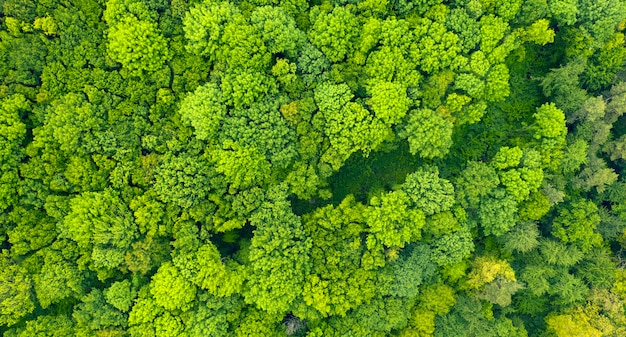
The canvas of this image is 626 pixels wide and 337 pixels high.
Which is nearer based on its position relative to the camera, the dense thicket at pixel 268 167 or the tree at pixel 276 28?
the tree at pixel 276 28

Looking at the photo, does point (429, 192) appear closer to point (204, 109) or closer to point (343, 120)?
point (343, 120)

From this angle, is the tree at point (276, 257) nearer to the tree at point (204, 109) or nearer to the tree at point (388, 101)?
the tree at point (204, 109)

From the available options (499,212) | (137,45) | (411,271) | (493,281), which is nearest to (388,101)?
(499,212)

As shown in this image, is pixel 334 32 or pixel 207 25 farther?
pixel 334 32

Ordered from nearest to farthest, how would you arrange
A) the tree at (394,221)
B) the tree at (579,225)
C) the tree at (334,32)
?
the tree at (334,32), the tree at (394,221), the tree at (579,225)

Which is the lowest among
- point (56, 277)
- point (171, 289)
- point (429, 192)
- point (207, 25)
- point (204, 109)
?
point (171, 289)

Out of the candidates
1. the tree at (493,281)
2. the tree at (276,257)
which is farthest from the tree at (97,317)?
the tree at (493,281)

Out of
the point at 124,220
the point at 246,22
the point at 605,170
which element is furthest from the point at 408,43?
the point at 124,220

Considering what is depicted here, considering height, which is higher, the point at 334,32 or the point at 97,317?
the point at 334,32
